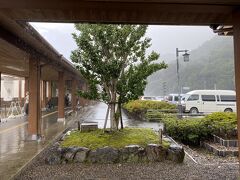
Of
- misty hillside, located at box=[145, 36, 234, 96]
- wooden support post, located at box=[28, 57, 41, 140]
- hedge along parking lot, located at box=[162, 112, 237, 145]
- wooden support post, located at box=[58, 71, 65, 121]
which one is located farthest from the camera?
misty hillside, located at box=[145, 36, 234, 96]

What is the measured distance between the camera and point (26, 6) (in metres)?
4.13

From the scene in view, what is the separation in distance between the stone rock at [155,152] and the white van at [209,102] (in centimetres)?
1385

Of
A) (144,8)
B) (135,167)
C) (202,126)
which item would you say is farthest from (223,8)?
(202,126)

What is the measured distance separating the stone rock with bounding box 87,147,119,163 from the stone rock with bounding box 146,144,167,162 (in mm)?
825

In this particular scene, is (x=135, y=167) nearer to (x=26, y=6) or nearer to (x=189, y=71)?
(x=26, y=6)

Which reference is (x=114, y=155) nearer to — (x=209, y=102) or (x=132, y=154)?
(x=132, y=154)

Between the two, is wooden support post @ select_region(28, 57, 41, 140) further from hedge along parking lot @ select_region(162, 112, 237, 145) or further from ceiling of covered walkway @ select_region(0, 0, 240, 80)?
hedge along parking lot @ select_region(162, 112, 237, 145)

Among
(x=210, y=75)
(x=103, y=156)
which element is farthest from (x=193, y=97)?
(x=210, y=75)

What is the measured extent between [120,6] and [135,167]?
12.4 feet

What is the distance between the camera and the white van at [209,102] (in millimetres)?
20125

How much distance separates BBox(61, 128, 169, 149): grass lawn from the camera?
7273 millimetres

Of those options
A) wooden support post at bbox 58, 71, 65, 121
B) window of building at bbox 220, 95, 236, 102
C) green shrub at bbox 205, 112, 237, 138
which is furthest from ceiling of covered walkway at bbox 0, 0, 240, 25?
window of building at bbox 220, 95, 236, 102

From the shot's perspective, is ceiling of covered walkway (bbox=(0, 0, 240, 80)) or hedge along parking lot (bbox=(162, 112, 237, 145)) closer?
ceiling of covered walkway (bbox=(0, 0, 240, 80))

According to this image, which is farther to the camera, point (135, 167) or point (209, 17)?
point (135, 167)
